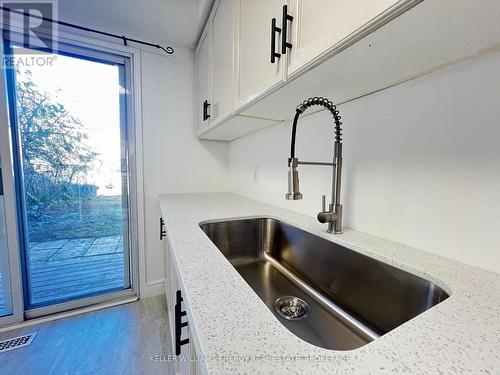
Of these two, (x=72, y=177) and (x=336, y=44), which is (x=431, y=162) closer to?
(x=336, y=44)

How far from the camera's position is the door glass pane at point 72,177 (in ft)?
4.86

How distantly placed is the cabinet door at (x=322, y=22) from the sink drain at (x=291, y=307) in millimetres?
780

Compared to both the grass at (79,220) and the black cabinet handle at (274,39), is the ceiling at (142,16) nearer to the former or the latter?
the black cabinet handle at (274,39)

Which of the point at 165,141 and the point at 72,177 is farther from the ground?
the point at 165,141

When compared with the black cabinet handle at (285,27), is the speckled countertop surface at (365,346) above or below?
below

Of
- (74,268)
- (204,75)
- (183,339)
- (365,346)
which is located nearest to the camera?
(365,346)

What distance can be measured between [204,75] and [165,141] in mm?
649

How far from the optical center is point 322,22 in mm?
521

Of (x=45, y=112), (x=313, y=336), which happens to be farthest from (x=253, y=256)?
(x=45, y=112)

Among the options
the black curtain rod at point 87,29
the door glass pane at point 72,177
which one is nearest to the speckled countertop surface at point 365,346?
the door glass pane at point 72,177

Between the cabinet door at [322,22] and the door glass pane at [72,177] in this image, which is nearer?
the cabinet door at [322,22]

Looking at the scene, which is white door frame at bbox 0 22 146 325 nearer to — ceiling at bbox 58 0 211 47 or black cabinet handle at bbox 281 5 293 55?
ceiling at bbox 58 0 211 47

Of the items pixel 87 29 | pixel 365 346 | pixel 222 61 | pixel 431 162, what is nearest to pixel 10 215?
pixel 87 29

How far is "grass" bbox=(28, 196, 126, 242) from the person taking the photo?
1.54 meters
